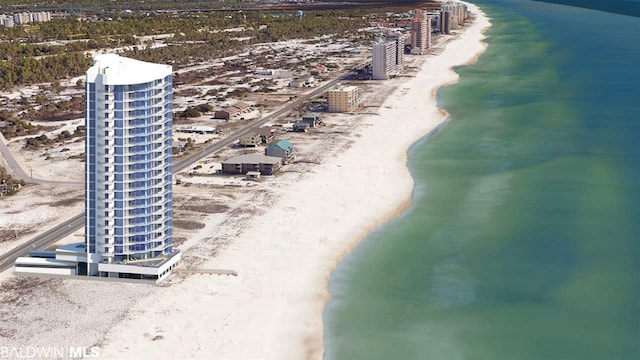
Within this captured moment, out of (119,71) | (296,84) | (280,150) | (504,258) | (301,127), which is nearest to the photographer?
(119,71)

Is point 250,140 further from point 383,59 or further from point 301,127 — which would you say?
point 383,59

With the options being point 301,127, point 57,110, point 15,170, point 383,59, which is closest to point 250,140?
point 301,127

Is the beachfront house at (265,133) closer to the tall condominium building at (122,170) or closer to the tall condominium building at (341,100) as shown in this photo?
the tall condominium building at (341,100)

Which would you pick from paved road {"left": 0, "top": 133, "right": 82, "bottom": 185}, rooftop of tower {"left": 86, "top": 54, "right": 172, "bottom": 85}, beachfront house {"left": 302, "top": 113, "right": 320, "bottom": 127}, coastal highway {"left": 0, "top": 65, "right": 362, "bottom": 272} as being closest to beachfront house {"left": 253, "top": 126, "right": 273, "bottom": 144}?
coastal highway {"left": 0, "top": 65, "right": 362, "bottom": 272}

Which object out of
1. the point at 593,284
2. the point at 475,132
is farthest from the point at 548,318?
the point at 475,132

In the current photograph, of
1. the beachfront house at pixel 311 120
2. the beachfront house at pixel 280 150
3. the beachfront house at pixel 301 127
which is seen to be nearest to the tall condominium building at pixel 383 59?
the beachfront house at pixel 311 120

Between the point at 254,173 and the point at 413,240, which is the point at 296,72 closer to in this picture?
the point at 254,173
